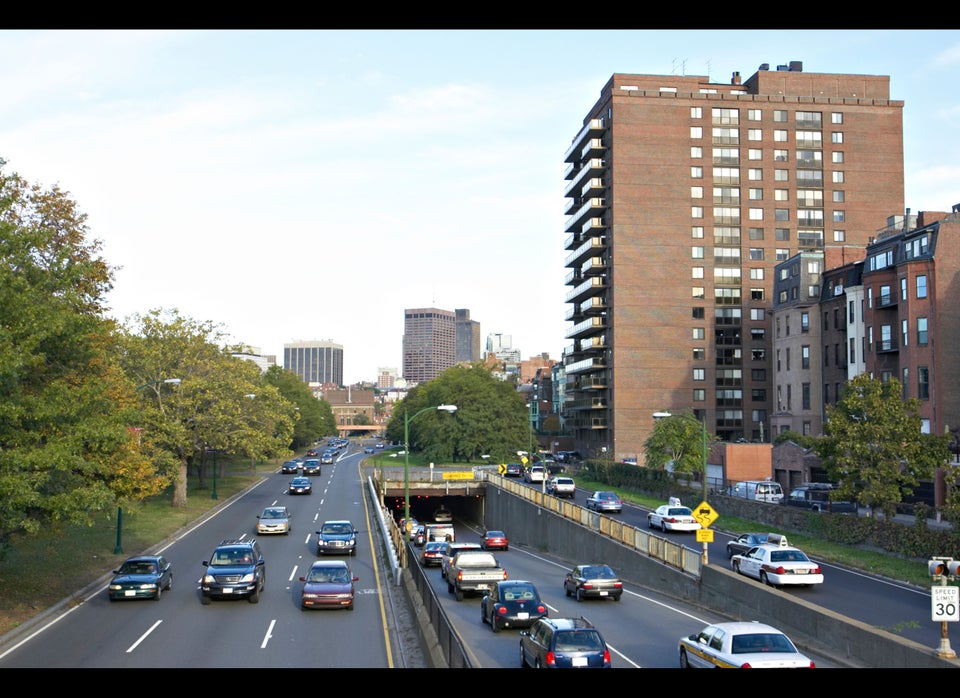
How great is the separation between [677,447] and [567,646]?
2128 inches

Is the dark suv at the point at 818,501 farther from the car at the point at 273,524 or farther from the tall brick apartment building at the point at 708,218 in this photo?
the tall brick apartment building at the point at 708,218

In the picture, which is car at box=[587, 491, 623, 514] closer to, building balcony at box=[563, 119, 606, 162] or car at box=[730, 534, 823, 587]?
car at box=[730, 534, 823, 587]

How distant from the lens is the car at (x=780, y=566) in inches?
1206

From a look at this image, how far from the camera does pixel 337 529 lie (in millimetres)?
40906

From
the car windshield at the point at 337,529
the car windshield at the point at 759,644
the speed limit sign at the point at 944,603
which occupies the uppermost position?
the speed limit sign at the point at 944,603

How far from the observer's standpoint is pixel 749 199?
101 metres

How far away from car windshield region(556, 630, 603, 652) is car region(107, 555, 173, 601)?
16.1m

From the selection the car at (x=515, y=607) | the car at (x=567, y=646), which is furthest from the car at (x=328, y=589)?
the car at (x=567, y=646)

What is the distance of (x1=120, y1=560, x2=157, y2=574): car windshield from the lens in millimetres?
28797

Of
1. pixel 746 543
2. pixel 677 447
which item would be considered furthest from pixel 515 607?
pixel 677 447

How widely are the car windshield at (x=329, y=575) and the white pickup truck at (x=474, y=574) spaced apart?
6509 mm

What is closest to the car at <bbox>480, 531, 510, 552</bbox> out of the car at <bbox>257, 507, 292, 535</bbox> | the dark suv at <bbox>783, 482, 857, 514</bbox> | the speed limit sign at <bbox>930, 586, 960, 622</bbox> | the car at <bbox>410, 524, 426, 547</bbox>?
the car at <bbox>410, 524, 426, 547</bbox>

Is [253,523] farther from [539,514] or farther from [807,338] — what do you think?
[807,338]

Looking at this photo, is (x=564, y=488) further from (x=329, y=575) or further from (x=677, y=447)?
(x=329, y=575)
